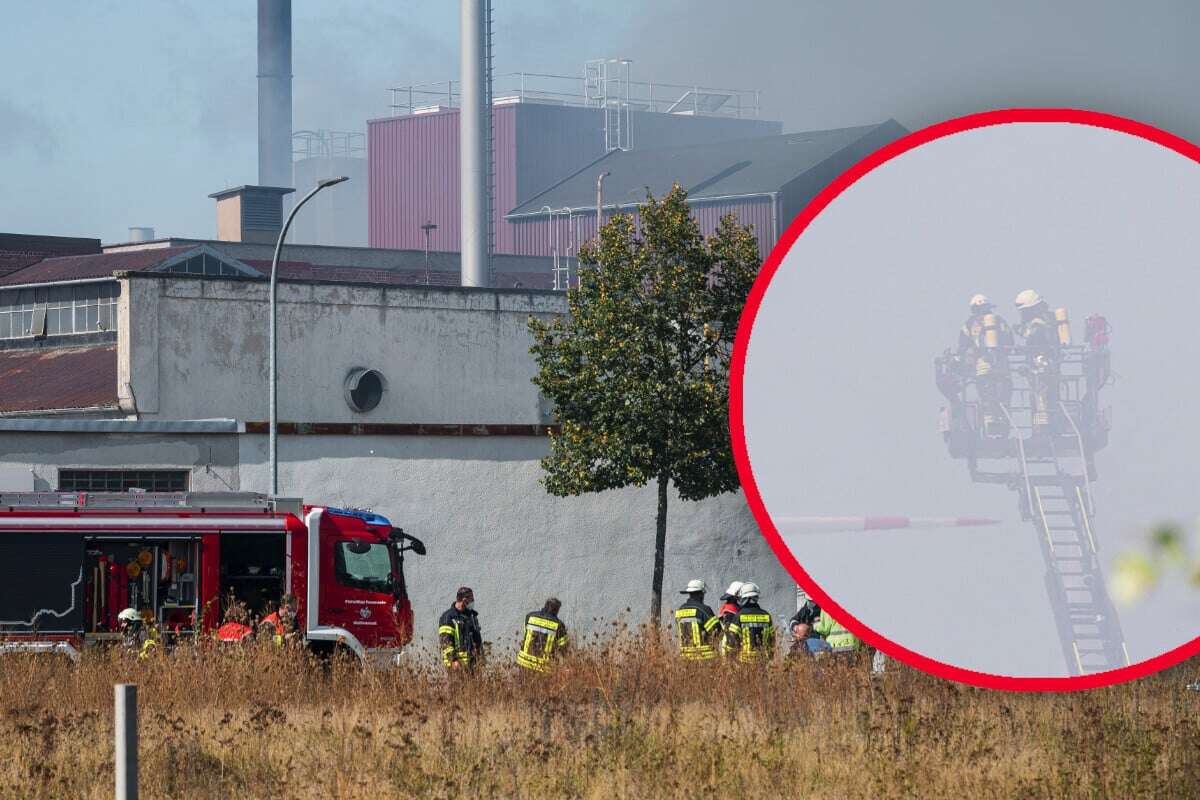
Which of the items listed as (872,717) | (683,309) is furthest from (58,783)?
(683,309)

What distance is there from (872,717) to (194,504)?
11.5 m

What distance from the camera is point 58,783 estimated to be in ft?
32.9

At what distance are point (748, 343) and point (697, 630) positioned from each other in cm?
1080

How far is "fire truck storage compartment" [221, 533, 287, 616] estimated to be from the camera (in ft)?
67.5

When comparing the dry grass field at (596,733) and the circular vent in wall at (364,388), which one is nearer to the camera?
the dry grass field at (596,733)

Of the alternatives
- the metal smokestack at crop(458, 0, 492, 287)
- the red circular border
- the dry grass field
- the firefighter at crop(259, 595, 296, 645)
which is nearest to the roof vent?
the metal smokestack at crop(458, 0, 492, 287)

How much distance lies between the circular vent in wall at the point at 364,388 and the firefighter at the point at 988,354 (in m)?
32.1

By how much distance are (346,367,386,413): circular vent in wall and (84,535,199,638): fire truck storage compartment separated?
51.0ft

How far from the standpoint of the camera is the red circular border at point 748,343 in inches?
162

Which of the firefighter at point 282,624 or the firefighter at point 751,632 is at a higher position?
the firefighter at point 751,632

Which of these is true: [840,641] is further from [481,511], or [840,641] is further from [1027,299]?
[481,511]

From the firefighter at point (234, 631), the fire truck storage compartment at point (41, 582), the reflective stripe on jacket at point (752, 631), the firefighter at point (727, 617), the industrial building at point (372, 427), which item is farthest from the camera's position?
the industrial building at point (372, 427)

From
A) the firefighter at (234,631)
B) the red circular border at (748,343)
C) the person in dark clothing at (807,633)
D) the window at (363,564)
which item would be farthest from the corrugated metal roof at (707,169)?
the red circular border at (748,343)

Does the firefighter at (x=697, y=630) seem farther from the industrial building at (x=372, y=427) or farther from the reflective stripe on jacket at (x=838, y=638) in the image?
the industrial building at (x=372, y=427)
